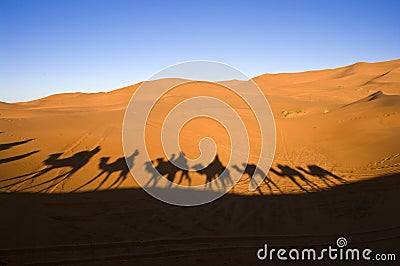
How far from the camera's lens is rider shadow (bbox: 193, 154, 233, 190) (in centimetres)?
1007

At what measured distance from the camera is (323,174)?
35.7ft

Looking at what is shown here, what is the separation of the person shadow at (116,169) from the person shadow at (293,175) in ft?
18.1

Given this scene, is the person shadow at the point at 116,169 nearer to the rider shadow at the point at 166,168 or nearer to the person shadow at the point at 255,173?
the rider shadow at the point at 166,168

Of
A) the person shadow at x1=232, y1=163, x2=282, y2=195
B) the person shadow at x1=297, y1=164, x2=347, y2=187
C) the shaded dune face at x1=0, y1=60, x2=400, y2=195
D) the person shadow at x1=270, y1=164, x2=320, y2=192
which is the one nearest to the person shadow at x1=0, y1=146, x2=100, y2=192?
the shaded dune face at x1=0, y1=60, x2=400, y2=195

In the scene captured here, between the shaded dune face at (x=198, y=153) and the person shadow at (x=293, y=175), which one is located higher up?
the shaded dune face at (x=198, y=153)

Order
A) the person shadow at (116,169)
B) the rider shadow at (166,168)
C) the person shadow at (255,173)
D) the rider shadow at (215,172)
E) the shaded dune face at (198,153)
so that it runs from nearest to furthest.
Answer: the person shadow at (116,169), the person shadow at (255,173), the shaded dune face at (198,153), the rider shadow at (215,172), the rider shadow at (166,168)

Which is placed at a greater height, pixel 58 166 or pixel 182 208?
pixel 58 166

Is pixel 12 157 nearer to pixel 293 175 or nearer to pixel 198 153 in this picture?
pixel 198 153

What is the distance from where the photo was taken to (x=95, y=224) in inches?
271

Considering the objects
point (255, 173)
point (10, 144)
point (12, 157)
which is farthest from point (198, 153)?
point (10, 144)

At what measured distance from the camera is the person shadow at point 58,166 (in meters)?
9.48

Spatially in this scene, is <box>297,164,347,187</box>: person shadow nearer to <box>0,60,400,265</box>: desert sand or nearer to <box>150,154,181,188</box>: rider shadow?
<box>0,60,400,265</box>: desert sand

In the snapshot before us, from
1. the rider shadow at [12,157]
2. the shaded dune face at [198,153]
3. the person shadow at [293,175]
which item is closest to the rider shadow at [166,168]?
the shaded dune face at [198,153]

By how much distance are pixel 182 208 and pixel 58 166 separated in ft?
18.0
